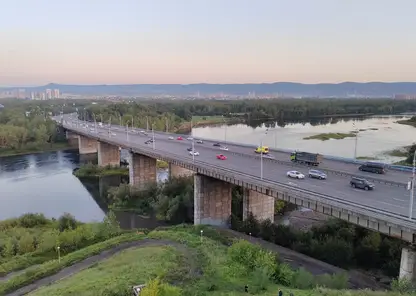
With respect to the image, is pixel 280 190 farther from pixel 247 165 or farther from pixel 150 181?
pixel 150 181

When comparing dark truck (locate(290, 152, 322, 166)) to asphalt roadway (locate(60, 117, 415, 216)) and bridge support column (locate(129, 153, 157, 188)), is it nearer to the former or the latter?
asphalt roadway (locate(60, 117, 415, 216))

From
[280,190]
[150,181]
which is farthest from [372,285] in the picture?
[150,181]

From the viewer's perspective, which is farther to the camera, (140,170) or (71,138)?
(71,138)

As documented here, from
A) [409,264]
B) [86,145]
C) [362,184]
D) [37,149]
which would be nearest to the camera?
[409,264]

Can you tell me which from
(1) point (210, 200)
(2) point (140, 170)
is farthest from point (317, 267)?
(2) point (140, 170)

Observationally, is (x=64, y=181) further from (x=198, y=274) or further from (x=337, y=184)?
(x=337, y=184)

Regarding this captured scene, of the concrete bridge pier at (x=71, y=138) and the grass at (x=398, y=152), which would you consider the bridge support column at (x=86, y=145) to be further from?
the grass at (x=398, y=152)
